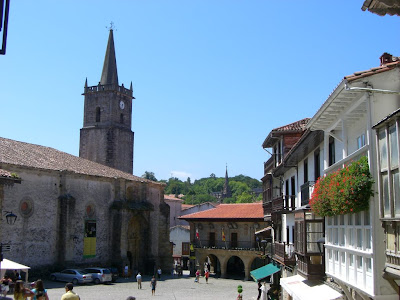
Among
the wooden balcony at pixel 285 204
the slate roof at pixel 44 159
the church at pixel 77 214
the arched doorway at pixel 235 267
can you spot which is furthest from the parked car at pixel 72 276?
the arched doorway at pixel 235 267

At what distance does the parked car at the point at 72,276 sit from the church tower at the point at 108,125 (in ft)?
84.9

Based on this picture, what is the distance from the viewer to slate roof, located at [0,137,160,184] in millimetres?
36784

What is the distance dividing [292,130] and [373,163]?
683 inches

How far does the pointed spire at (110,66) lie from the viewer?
6512cm

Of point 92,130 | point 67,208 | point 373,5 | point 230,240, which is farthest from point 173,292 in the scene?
point 92,130

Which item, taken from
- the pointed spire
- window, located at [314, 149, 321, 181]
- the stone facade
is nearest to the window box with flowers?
window, located at [314, 149, 321, 181]

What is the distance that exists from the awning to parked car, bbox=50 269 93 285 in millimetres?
20535

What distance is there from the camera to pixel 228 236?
47875 mm

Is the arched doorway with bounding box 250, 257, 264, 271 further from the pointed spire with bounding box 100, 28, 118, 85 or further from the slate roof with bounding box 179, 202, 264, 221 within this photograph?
the pointed spire with bounding box 100, 28, 118, 85

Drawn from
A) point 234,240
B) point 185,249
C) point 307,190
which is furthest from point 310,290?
point 185,249

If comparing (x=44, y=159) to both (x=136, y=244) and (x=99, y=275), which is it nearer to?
(x=99, y=275)

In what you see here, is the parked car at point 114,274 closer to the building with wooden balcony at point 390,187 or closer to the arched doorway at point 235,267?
the arched doorway at point 235,267

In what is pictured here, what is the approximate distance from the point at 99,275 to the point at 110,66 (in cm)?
3701

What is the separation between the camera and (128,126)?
6556cm
